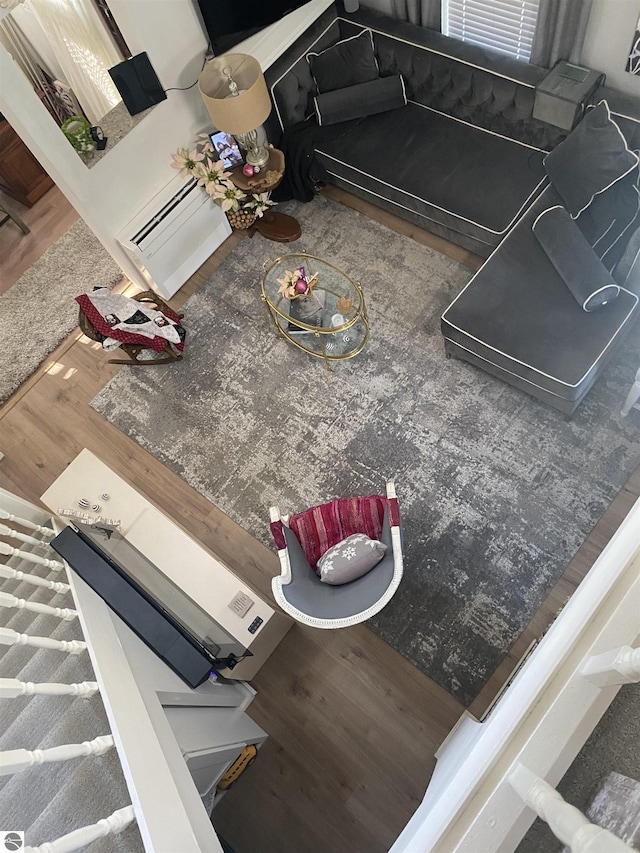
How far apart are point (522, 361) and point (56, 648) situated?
2564 millimetres

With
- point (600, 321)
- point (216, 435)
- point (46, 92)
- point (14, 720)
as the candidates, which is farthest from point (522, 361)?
point (46, 92)

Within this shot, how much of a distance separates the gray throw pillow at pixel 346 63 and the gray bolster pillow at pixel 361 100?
55mm

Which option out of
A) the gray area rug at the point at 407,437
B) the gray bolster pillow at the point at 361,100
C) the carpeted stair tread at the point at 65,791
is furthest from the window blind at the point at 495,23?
the carpeted stair tread at the point at 65,791

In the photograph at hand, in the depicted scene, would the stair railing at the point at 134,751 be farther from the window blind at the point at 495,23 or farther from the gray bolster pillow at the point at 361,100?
the window blind at the point at 495,23

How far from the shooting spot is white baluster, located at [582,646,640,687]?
126 centimetres

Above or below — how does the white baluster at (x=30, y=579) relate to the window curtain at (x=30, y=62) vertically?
below

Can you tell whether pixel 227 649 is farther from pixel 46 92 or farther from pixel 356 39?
pixel 356 39

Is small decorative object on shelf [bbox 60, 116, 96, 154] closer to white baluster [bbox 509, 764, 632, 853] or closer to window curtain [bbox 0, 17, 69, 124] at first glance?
window curtain [bbox 0, 17, 69, 124]

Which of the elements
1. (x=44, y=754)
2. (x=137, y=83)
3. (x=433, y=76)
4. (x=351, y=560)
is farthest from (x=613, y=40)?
(x=44, y=754)

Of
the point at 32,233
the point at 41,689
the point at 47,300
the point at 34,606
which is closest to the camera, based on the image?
the point at 41,689

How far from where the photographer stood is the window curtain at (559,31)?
320 cm

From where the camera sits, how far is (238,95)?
350 centimetres

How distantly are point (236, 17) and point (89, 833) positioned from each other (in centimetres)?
417

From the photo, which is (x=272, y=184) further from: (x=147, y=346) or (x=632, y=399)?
(x=632, y=399)
